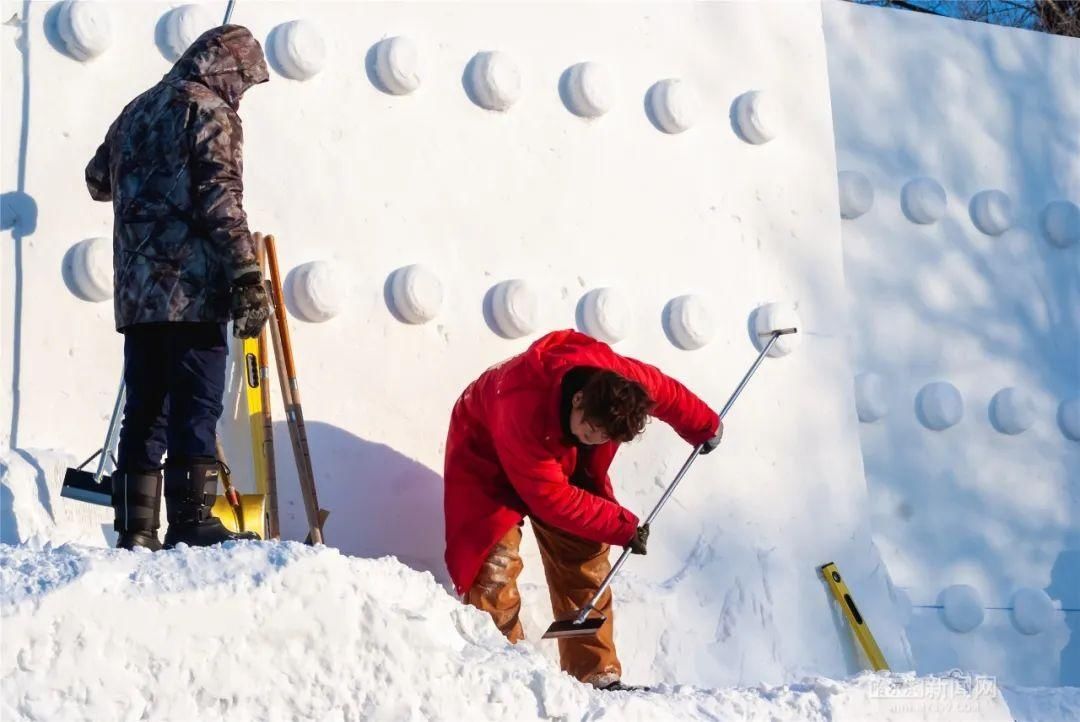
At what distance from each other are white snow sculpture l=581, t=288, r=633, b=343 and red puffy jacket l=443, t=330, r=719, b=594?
0.58 m

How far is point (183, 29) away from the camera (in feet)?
14.8

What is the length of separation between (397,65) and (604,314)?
1.06 m

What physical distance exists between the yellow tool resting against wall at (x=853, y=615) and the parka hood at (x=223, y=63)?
2528 millimetres

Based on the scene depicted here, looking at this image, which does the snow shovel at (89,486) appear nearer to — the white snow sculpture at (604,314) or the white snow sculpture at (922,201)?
the white snow sculpture at (604,314)

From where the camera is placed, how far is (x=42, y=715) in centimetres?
277

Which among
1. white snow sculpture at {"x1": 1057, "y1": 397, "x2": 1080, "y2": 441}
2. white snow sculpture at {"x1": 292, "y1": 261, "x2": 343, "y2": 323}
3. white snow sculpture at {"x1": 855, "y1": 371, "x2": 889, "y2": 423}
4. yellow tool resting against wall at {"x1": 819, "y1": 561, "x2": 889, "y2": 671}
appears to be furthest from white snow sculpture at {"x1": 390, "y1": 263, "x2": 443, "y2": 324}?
white snow sculpture at {"x1": 1057, "y1": 397, "x2": 1080, "y2": 441}

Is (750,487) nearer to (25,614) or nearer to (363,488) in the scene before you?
(363,488)

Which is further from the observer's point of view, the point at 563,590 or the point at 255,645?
the point at 563,590

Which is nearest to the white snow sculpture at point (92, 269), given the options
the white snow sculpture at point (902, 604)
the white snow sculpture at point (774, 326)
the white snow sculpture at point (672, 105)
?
the white snow sculpture at point (672, 105)

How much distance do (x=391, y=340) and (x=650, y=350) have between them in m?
0.93

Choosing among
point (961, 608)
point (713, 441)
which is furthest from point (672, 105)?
point (961, 608)

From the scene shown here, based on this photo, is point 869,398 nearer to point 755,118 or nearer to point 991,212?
point 991,212

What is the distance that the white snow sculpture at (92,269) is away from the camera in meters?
4.27

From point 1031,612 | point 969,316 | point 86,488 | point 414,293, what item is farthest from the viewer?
point 969,316
